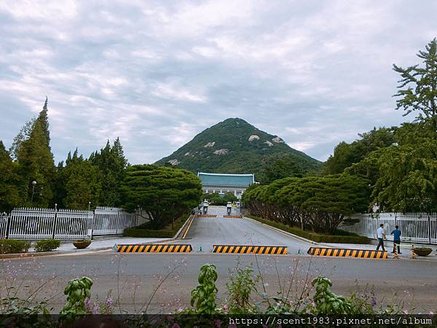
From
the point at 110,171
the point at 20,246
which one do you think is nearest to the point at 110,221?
the point at 110,171

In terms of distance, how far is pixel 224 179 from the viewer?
111 metres

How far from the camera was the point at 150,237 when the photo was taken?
27672 mm

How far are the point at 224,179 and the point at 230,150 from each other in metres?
23.2

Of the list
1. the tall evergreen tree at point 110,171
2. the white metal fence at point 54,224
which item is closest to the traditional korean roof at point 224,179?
the tall evergreen tree at point 110,171

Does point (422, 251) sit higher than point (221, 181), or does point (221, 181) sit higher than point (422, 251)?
point (221, 181)

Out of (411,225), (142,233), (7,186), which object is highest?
(7,186)

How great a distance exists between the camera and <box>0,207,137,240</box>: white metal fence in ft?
67.8

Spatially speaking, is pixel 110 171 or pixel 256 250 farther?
pixel 110 171

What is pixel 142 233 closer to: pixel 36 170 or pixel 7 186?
pixel 36 170

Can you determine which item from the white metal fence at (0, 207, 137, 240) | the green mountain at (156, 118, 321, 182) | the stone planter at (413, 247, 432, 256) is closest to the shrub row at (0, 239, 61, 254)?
the white metal fence at (0, 207, 137, 240)

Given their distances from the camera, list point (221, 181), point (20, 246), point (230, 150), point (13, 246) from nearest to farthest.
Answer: point (13, 246) → point (20, 246) → point (221, 181) → point (230, 150)

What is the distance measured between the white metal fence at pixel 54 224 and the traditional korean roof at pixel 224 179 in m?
83.9

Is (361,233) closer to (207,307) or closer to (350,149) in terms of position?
(350,149)

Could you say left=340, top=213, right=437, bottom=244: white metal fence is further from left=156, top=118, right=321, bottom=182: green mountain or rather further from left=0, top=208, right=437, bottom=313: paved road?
left=156, top=118, right=321, bottom=182: green mountain
